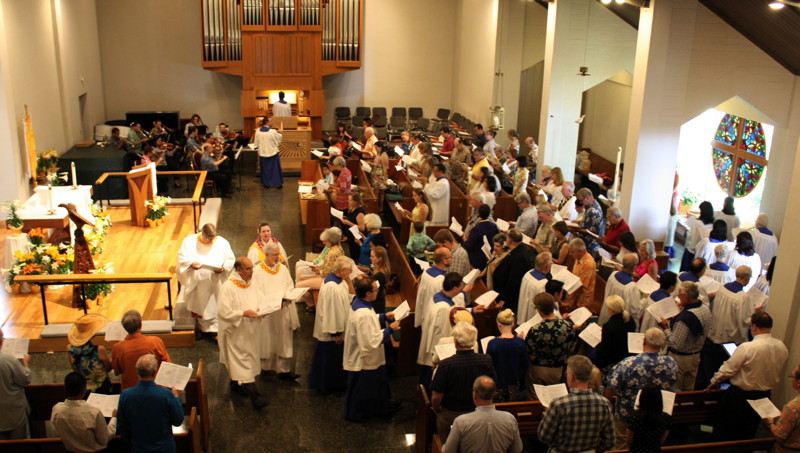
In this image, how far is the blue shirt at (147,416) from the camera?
4953 millimetres

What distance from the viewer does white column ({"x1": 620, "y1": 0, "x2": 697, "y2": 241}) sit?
34.2 feet

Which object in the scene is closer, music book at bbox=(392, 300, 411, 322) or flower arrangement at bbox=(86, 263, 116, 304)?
music book at bbox=(392, 300, 411, 322)

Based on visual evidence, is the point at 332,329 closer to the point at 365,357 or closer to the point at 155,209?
the point at 365,357

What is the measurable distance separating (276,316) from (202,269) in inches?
52.4

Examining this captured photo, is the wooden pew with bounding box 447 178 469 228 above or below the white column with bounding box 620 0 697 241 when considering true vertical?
below

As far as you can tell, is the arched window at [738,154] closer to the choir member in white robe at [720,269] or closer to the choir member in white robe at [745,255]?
the choir member in white robe at [745,255]

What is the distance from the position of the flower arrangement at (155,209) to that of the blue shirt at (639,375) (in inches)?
333

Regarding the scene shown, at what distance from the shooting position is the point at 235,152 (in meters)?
16.0

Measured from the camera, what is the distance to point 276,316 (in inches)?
287

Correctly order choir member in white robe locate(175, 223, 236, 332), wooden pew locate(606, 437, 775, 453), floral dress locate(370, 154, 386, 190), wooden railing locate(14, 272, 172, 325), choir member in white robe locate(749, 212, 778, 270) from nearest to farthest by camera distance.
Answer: wooden pew locate(606, 437, 775, 453)
wooden railing locate(14, 272, 172, 325)
choir member in white robe locate(175, 223, 236, 332)
choir member in white robe locate(749, 212, 778, 270)
floral dress locate(370, 154, 386, 190)

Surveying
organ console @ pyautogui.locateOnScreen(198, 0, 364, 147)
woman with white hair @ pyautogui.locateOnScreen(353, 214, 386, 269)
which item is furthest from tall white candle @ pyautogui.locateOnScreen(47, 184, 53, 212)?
organ console @ pyautogui.locateOnScreen(198, 0, 364, 147)

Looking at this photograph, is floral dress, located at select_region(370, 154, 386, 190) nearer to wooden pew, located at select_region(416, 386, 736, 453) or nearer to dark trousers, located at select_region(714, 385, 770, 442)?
wooden pew, located at select_region(416, 386, 736, 453)

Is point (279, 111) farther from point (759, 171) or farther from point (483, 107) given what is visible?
point (759, 171)

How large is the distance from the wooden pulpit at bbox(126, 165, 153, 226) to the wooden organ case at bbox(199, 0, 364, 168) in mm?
6388
